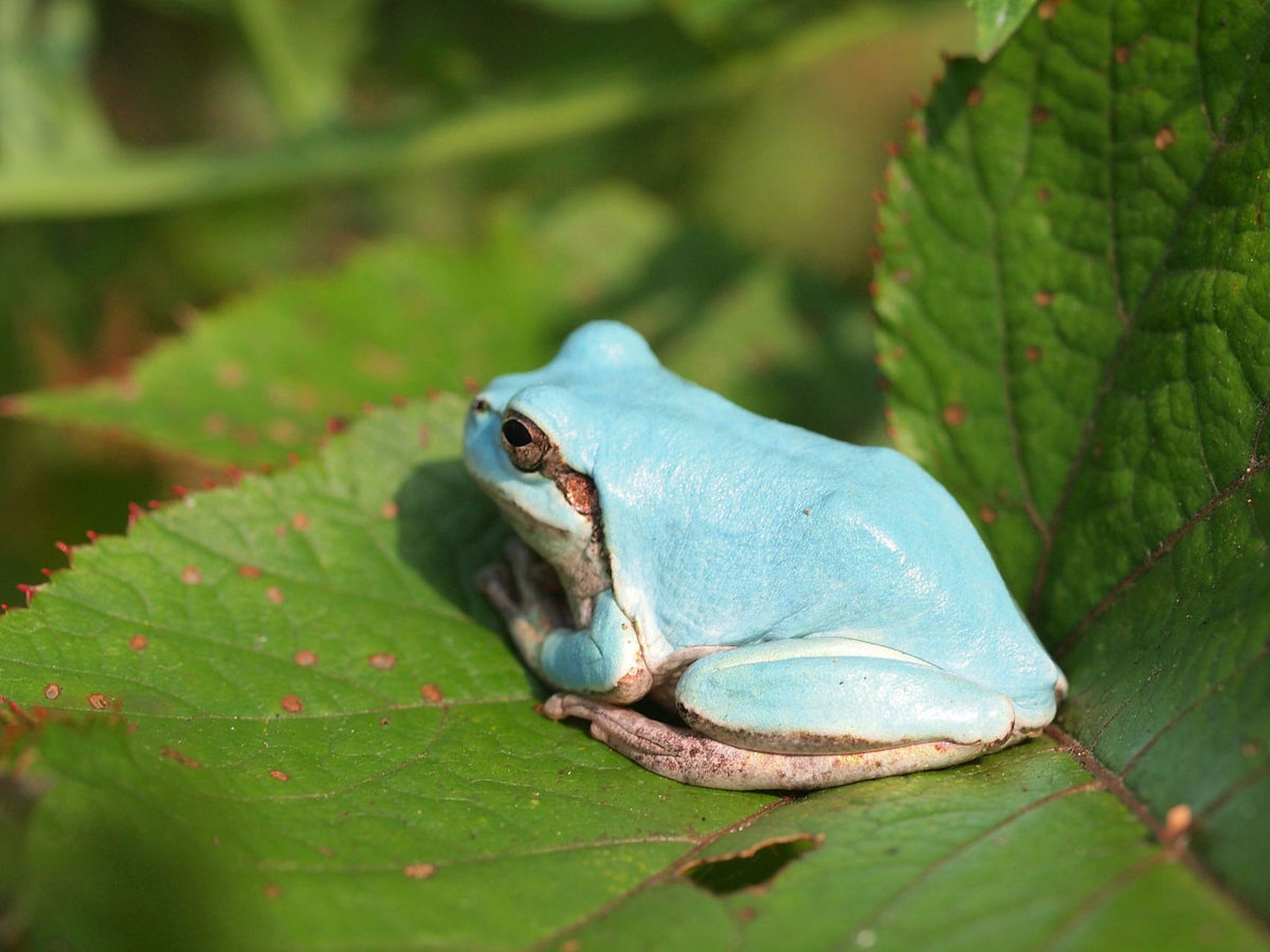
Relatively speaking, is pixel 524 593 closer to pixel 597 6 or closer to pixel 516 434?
pixel 516 434

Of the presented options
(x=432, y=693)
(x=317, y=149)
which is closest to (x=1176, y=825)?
(x=432, y=693)

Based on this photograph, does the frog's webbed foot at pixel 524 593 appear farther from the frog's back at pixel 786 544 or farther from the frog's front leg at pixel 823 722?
the frog's front leg at pixel 823 722

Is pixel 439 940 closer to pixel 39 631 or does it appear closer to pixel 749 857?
pixel 749 857

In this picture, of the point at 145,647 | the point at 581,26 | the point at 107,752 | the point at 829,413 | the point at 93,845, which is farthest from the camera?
→ the point at 581,26

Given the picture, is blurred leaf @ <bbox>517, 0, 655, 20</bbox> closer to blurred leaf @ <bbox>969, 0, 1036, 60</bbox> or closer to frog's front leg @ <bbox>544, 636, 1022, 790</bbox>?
blurred leaf @ <bbox>969, 0, 1036, 60</bbox>

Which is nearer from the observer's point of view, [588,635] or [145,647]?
[145,647]

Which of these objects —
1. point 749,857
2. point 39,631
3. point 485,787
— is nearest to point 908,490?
point 749,857

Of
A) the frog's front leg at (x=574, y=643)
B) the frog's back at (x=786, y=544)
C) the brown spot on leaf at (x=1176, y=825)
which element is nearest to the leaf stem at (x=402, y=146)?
the frog's back at (x=786, y=544)
